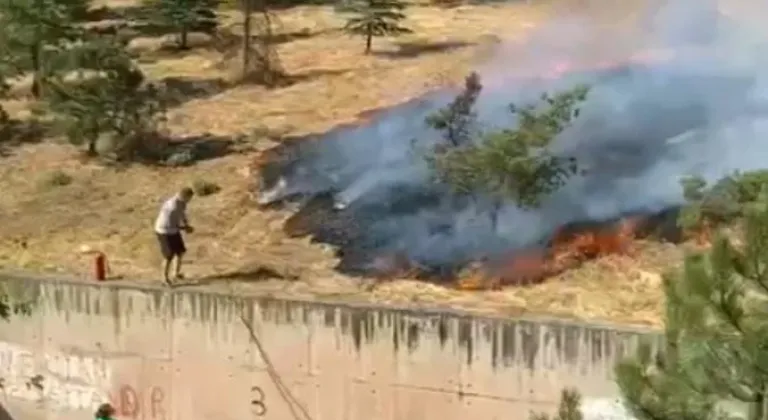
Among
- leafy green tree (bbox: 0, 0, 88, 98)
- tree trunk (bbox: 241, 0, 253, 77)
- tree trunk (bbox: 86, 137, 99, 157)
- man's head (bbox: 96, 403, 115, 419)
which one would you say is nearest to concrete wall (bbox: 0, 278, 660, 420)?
man's head (bbox: 96, 403, 115, 419)

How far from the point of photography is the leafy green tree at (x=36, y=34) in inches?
759

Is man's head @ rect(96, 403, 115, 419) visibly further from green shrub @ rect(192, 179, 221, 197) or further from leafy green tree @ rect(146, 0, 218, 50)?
leafy green tree @ rect(146, 0, 218, 50)

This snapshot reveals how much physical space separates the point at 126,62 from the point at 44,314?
5.15 m

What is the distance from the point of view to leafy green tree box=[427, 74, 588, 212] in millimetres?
15844

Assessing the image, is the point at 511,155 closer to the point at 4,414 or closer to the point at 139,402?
the point at 139,402

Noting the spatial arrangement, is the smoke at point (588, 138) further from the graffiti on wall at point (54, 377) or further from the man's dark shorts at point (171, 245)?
the graffiti on wall at point (54, 377)

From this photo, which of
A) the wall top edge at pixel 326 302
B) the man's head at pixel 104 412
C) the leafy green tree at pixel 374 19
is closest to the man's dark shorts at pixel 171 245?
the wall top edge at pixel 326 302

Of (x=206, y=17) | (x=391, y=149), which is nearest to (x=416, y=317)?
(x=391, y=149)

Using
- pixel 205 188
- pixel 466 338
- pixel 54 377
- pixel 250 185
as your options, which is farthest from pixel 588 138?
pixel 54 377

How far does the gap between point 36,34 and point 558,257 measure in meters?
8.21

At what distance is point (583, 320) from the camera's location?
13.1 metres

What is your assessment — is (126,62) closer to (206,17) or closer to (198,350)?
(206,17)

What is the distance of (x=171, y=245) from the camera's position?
1444 cm

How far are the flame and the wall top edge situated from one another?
1089 millimetres
